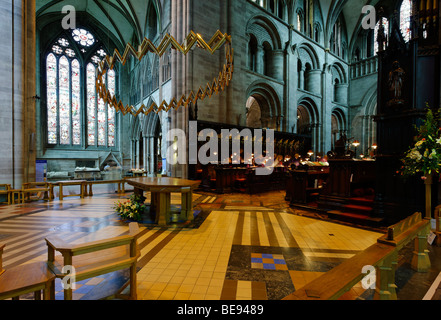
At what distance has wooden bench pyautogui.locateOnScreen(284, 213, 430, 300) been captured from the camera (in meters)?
1.35

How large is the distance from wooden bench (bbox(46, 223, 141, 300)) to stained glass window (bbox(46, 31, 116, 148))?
23386mm

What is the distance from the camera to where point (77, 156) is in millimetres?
21141

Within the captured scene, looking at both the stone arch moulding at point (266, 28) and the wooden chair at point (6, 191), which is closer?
the wooden chair at point (6, 191)

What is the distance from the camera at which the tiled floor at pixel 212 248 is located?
263 centimetres

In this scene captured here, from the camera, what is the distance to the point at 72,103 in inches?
843

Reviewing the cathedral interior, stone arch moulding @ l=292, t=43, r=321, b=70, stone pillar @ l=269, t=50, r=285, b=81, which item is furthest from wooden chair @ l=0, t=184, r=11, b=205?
stone arch moulding @ l=292, t=43, r=321, b=70

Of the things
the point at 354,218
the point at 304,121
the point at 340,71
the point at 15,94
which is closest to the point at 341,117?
the point at 340,71

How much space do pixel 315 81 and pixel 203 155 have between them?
1564 cm

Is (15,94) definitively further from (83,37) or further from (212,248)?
(83,37)

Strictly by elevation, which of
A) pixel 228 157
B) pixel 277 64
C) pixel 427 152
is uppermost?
pixel 277 64

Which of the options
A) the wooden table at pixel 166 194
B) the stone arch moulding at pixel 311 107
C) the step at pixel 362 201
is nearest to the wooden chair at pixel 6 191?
the wooden table at pixel 166 194

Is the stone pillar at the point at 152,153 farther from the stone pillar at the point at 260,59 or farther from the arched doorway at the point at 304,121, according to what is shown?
the arched doorway at the point at 304,121

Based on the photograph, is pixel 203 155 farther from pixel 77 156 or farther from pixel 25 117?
pixel 77 156

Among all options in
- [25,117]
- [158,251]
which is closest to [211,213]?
[158,251]
